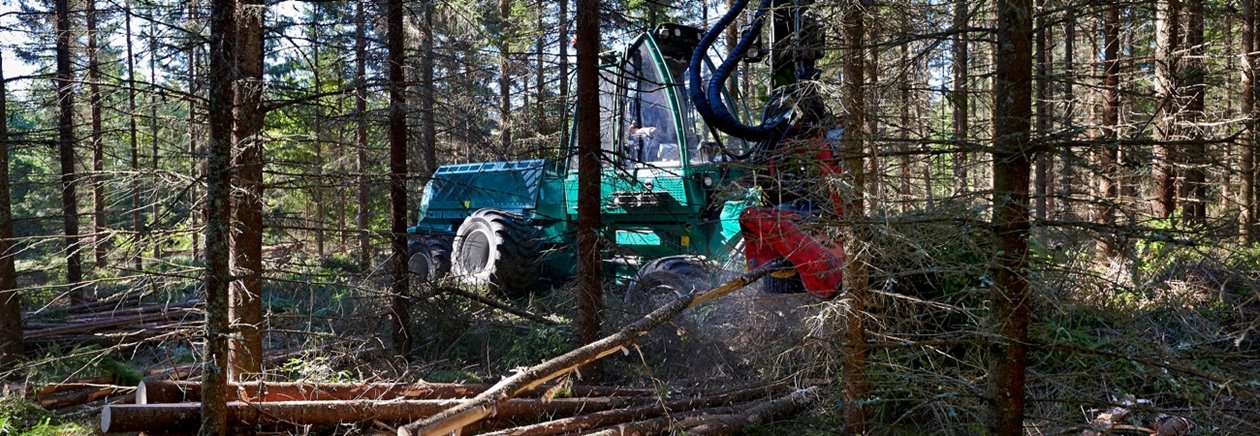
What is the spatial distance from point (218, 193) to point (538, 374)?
1979mm

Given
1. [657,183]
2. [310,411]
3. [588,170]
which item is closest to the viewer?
[310,411]

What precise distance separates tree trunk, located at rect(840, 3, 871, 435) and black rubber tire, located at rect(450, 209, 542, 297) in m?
4.71

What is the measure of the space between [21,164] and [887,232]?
3578 cm

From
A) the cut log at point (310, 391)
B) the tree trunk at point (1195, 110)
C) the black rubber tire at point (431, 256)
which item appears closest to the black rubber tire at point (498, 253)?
the black rubber tire at point (431, 256)

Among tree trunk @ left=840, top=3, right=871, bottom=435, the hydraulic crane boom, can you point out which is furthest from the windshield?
tree trunk @ left=840, top=3, right=871, bottom=435

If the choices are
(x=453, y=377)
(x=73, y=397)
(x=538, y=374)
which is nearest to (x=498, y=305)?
(x=453, y=377)

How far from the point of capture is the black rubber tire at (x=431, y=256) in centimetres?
1114

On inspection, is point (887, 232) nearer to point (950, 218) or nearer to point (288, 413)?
point (950, 218)

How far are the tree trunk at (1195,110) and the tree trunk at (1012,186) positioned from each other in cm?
60

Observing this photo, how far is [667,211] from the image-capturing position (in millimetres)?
8328

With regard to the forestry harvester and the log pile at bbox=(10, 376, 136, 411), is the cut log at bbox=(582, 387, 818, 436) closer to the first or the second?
the forestry harvester

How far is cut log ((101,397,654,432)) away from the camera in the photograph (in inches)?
169

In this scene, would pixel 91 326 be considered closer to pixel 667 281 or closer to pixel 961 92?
pixel 667 281

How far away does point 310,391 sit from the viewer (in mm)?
5109
